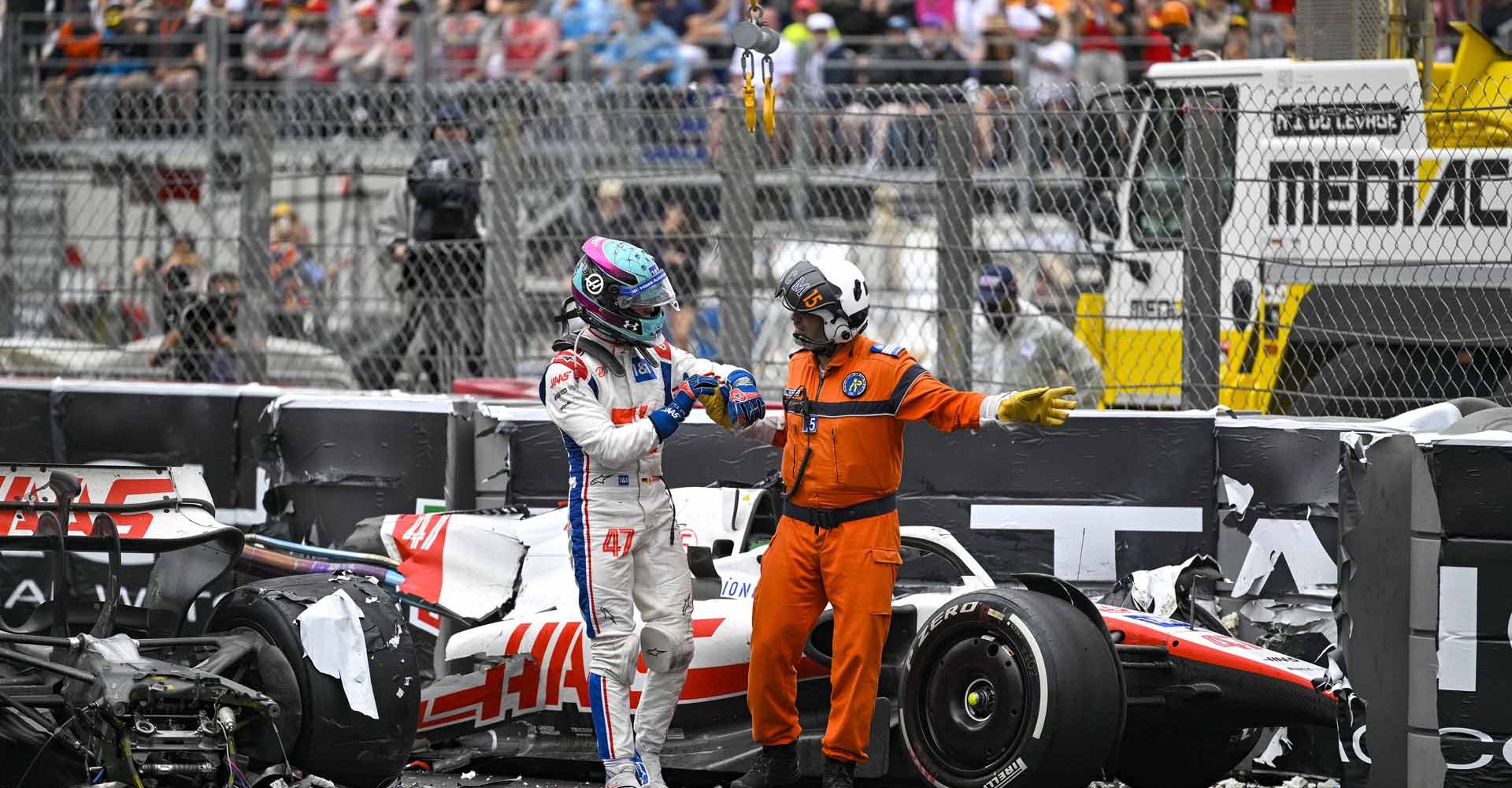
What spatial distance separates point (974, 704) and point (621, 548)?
138cm

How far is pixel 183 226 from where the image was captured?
10922 mm

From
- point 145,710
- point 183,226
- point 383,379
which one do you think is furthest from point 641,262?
point 183,226

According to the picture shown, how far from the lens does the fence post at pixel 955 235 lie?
8750 millimetres

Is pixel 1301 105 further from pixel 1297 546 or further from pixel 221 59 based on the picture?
pixel 221 59

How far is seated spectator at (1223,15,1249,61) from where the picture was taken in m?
12.9

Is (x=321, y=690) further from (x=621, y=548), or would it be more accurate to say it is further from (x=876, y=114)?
(x=876, y=114)

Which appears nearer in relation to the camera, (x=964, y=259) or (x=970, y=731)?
(x=970, y=731)

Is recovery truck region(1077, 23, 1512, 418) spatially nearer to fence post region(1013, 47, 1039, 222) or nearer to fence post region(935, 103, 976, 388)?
fence post region(1013, 47, 1039, 222)

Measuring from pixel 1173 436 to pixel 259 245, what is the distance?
5.20 meters

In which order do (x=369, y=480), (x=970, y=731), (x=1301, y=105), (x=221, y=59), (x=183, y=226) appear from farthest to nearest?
(x=221, y=59), (x=183, y=226), (x=369, y=480), (x=1301, y=105), (x=970, y=731)

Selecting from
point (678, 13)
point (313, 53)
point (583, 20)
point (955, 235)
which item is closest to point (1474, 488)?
point (955, 235)

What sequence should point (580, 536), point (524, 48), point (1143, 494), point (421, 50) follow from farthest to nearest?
point (524, 48)
point (421, 50)
point (1143, 494)
point (580, 536)

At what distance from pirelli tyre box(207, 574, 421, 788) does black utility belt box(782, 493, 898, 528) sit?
1.50 m

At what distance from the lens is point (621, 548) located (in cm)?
668
